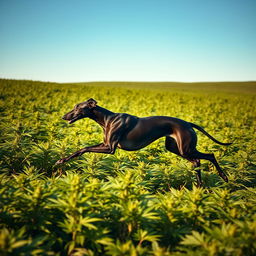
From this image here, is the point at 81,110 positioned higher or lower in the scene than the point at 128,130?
higher

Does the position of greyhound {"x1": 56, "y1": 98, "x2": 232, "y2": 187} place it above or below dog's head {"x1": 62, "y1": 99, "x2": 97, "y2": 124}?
below

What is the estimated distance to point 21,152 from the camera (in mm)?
4582

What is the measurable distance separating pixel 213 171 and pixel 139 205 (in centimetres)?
320

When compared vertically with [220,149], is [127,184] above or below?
above

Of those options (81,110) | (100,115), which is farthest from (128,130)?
(81,110)

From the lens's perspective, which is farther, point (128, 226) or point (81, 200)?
point (128, 226)

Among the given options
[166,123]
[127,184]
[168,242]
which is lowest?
[168,242]

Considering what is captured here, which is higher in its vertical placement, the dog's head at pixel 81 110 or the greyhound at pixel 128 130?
the dog's head at pixel 81 110

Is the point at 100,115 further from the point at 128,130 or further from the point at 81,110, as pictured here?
the point at 128,130

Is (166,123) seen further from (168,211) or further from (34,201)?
(34,201)

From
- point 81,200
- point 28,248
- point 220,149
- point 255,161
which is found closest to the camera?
point 28,248

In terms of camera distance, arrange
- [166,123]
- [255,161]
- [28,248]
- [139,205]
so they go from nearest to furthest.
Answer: [28,248]
[139,205]
[166,123]
[255,161]

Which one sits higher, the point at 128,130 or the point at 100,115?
the point at 100,115

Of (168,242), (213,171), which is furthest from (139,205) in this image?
(213,171)
